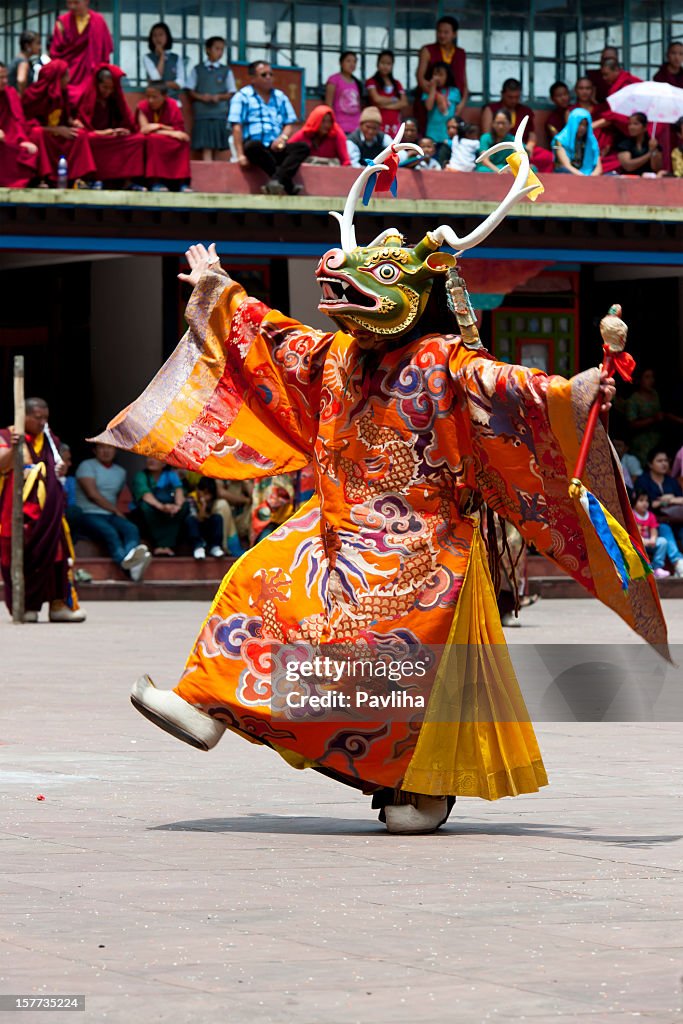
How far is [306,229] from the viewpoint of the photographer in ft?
69.4

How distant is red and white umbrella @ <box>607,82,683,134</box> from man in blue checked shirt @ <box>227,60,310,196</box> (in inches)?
143

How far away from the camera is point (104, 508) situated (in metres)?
19.7

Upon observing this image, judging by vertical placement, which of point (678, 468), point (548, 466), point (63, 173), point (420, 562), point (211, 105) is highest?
point (211, 105)

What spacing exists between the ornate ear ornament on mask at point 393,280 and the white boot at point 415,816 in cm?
149

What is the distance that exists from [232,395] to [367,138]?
13800mm

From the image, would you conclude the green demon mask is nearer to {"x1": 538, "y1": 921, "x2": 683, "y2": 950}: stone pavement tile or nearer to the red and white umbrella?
{"x1": 538, "y1": 921, "x2": 683, "y2": 950}: stone pavement tile

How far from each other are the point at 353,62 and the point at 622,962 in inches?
720

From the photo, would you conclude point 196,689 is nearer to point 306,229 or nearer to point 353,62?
point 306,229

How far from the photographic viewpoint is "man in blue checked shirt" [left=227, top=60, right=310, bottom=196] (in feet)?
67.4

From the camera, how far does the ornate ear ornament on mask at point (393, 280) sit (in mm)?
7016

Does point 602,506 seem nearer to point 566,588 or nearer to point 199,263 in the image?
point 199,263

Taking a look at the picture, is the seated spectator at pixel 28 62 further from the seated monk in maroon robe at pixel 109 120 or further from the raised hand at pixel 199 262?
the raised hand at pixel 199 262

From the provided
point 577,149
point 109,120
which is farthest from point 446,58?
point 109,120

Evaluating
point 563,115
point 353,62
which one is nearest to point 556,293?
point 563,115
